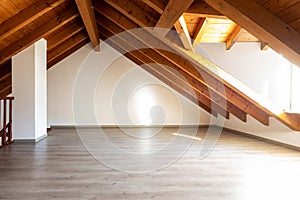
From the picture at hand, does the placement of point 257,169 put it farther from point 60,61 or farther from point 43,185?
point 60,61

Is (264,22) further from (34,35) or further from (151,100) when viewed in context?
(151,100)

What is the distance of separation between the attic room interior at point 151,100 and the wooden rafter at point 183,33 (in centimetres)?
2

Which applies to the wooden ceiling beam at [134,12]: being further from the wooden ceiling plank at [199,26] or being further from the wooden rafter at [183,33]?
the wooden ceiling plank at [199,26]

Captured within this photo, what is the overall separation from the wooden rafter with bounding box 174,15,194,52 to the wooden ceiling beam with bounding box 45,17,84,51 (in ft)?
8.22

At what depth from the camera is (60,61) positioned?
687 centimetres

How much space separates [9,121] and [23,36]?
59.8 inches

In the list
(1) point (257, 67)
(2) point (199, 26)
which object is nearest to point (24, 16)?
(2) point (199, 26)

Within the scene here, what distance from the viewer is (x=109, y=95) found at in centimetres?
702

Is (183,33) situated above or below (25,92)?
above

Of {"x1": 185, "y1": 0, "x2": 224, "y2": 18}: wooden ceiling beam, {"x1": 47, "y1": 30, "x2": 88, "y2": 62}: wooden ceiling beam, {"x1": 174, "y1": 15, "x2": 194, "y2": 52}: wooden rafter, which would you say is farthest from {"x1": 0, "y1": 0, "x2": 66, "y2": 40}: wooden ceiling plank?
{"x1": 47, "y1": 30, "x2": 88, "y2": 62}: wooden ceiling beam

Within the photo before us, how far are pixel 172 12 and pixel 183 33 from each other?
27.1 inches

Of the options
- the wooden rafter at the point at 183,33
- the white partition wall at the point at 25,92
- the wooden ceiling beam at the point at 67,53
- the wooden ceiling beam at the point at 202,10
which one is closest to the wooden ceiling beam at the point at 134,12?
the wooden rafter at the point at 183,33

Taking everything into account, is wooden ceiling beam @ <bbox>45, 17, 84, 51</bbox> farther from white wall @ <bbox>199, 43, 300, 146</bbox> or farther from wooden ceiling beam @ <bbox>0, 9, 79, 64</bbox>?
white wall @ <bbox>199, 43, 300, 146</bbox>

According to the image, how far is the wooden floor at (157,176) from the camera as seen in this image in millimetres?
2361
